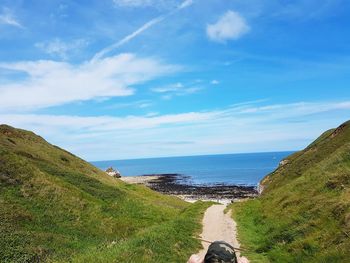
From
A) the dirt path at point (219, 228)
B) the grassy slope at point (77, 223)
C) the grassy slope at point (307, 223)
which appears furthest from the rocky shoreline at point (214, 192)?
the grassy slope at point (307, 223)

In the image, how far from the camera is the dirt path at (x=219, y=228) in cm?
2458

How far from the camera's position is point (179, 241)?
22312 mm

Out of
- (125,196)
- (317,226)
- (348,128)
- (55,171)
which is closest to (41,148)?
(55,171)

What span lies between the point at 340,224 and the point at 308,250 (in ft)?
7.05

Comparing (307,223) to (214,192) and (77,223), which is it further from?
(214,192)

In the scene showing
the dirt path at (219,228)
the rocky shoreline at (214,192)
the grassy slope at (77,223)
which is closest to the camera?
the grassy slope at (77,223)

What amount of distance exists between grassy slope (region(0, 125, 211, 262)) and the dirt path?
87cm

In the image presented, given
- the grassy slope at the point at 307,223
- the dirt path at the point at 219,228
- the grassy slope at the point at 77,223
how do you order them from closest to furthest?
the grassy slope at the point at 307,223, the grassy slope at the point at 77,223, the dirt path at the point at 219,228

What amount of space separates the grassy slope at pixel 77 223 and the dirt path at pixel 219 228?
87 centimetres

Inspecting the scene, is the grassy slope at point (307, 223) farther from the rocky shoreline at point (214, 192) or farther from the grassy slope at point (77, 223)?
the rocky shoreline at point (214, 192)

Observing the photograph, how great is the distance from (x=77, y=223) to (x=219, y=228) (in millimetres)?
11289

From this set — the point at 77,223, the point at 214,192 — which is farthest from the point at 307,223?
the point at 214,192

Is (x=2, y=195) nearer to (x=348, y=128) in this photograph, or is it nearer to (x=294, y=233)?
(x=294, y=233)

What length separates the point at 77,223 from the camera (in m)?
30.7
